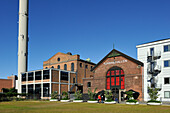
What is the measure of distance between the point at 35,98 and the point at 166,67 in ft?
122

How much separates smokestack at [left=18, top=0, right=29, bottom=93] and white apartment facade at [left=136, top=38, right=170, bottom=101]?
1613 inches

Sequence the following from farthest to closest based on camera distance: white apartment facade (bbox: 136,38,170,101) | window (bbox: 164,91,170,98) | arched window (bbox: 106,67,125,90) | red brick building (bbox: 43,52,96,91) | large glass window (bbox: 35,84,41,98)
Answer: red brick building (bbox: 43,52,96,91) → large glass window (bbox: 35,84,41,98) → arched window (bbox: 106,67,125,90) → white apartment facade (bbox: 136,38,170,101) → window (bbox: 164,91,170,98)

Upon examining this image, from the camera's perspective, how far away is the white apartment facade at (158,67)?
4222cm

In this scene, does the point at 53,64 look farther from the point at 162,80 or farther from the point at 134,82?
the point at 162,80

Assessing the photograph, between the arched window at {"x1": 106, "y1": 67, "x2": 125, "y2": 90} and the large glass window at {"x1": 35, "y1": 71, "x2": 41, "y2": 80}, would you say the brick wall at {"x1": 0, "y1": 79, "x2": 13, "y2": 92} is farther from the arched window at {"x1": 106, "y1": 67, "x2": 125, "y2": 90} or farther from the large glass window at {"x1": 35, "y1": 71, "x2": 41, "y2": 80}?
the arched window at {"x1": 106, "y1": 67, "x2": 125, "y2": 90}

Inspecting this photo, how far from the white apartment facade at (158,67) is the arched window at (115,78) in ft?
18.7

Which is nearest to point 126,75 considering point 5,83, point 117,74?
point 117,74

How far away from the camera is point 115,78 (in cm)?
4984

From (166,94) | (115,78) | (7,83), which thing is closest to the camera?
(166,94)

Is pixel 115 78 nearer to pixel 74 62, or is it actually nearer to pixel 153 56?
pixel 153 56

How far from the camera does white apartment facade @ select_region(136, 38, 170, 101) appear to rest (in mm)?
42219

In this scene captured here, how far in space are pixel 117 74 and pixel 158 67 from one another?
32.4ft

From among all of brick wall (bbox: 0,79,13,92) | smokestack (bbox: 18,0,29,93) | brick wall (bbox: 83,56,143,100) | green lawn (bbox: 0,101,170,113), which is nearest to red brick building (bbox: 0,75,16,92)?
brick wall (bbox: 0,79,13,92)

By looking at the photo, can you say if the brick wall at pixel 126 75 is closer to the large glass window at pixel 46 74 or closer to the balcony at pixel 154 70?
the balcony at pixel 154 70
